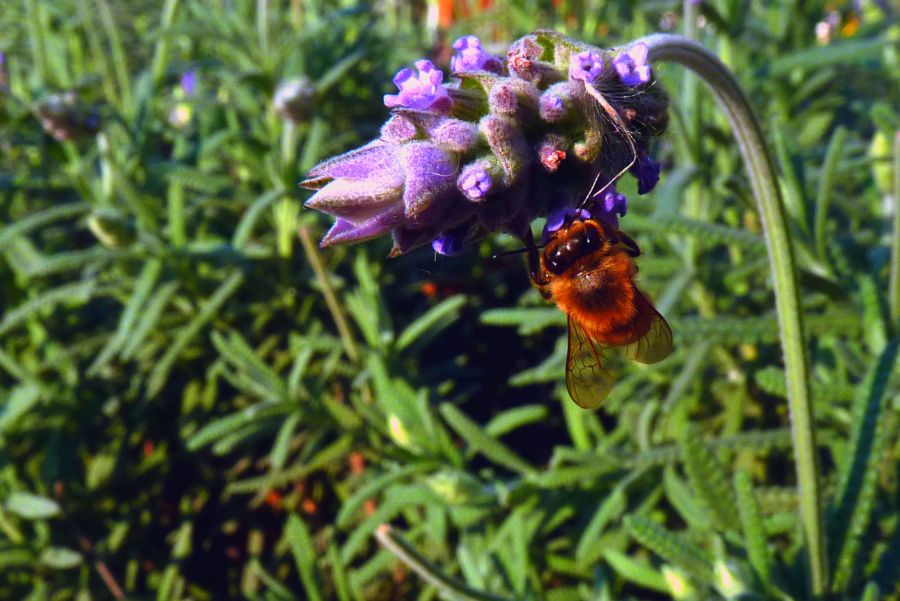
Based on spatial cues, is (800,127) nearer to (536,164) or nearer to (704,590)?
(704,590)

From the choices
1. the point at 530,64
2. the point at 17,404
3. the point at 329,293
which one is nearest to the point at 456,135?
the point at 530,64

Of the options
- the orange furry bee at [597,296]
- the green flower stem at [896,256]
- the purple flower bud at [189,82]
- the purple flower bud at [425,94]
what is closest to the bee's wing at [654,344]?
the orange furry bee at [597,296]

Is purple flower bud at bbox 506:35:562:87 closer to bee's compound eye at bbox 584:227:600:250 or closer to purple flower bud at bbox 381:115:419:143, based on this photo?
purple flower bud at bbox 381:115:419:143

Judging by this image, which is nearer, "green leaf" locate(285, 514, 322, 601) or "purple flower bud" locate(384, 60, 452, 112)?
"purple flower bud" locate(384, 60, 452, 112)

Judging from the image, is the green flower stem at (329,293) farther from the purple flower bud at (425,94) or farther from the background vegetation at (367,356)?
the purple flower bud at (425,94)

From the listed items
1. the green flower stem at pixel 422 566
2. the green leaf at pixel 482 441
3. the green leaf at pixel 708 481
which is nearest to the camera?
the green flower stem at pixel 422 566

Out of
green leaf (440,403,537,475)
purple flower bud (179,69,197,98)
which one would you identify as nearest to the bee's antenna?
green leaf (440,403,537,475)
